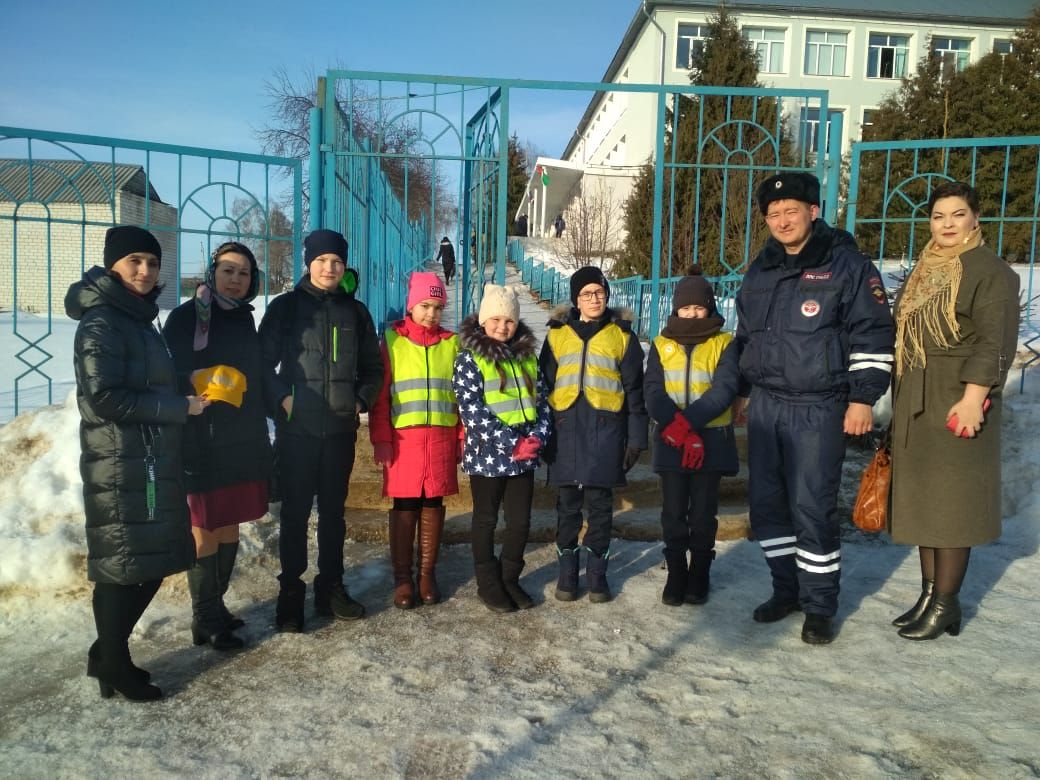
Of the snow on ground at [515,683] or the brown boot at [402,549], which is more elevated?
the brown boot at [402,549]

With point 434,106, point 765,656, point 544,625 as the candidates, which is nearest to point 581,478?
point 544,625

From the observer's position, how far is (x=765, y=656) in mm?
3025

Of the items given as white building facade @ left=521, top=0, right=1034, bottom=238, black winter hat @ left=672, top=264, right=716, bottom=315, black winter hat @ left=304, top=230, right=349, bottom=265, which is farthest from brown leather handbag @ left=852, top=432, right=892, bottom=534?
white building facade @ left=521, top=0, right=1034, bottom=238

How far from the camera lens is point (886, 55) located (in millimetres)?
30172

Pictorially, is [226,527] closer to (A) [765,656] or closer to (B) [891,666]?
(A) [765,656]

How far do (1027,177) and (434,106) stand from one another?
53.3ft

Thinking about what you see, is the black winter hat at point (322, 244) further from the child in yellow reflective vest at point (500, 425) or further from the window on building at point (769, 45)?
the window on building at point (769, 45)

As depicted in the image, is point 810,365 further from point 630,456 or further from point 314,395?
point 314,395

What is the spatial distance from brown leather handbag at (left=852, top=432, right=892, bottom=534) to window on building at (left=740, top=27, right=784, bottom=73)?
2887cm

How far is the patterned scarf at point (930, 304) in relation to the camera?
3070mm

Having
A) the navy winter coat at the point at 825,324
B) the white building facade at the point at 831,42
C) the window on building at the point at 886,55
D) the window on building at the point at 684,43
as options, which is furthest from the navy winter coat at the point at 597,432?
the window on building at the point at 886,55

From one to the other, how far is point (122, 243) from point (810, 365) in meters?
2.62

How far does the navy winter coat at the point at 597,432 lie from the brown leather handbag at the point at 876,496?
3.15 feet

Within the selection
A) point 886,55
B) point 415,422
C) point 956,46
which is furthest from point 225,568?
point 956,46
